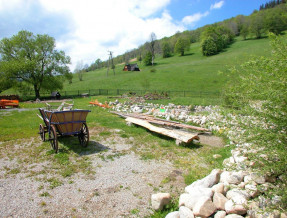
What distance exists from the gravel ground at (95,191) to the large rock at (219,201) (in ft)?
3.86

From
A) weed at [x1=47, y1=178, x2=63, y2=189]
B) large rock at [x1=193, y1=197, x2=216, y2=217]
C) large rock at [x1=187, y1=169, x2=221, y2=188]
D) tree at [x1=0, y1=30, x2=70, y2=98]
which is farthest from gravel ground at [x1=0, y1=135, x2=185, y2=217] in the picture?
tree at [x1=0, y1=30, x2=70, y2=98]

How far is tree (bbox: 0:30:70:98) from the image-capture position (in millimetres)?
27594

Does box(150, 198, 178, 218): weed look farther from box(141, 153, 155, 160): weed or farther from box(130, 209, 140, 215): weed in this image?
box(141, 153, 155, 160): weed

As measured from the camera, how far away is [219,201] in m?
3.30

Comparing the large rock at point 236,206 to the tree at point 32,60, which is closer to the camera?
the large rock at point 236,206

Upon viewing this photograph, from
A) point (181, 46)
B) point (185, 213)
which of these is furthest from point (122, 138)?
point (181, 46)

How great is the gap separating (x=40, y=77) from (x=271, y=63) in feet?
105

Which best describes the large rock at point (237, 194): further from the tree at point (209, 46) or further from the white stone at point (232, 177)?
the tree at point (209, 46)

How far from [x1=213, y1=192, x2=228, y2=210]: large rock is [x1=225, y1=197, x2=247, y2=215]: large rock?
92 millimetres

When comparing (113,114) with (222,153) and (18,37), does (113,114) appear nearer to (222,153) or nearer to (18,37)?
(222,153)

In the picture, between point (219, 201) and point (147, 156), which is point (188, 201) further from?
point (147, 156)

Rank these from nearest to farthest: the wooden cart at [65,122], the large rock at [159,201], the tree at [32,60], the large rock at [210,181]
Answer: the large rock at [159,201]
the large rock at [210,181]
the wooden cart at [65,122]
the tree at [32,60]

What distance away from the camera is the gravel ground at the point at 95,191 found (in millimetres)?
3697

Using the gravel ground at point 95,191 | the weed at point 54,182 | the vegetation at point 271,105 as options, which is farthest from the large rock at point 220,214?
the weed at point 54,182
